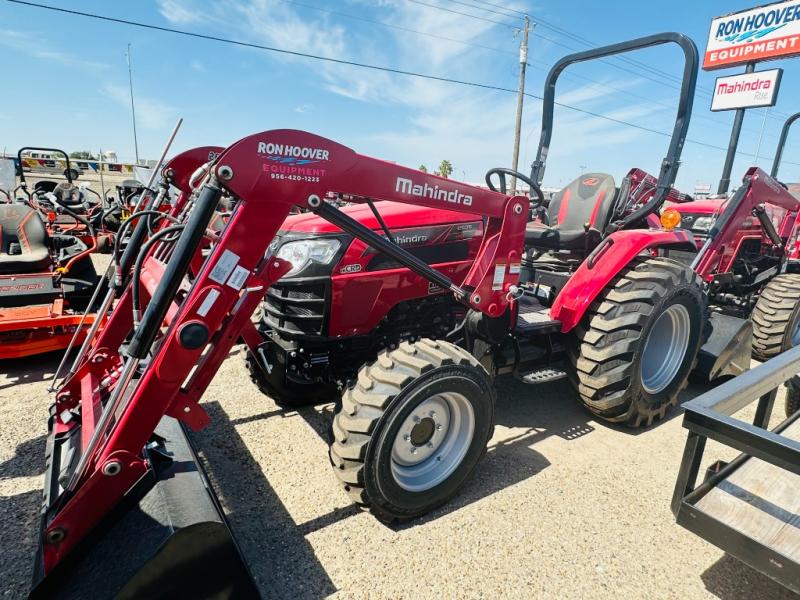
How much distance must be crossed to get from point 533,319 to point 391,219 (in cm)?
128

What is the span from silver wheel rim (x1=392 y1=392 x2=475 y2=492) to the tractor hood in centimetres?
101

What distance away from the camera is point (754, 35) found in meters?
13.5

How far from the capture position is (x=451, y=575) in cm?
212

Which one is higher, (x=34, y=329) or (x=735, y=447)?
(x=735, y=447)

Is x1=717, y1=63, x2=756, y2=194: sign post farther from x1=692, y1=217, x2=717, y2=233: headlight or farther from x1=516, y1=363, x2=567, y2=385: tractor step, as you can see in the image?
x1=516, y1=363, x2=567, y2=385: tractor step

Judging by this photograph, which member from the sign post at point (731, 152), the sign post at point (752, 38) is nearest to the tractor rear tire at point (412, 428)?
the sign post at point (731, 152)

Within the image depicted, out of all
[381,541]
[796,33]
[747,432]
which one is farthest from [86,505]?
[796,33]

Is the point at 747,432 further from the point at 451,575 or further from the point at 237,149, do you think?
the point at 237,149

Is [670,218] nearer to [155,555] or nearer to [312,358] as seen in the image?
[312,358]

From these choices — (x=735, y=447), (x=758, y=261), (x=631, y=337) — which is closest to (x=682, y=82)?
(x=631, y=337)

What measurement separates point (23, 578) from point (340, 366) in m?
1.66

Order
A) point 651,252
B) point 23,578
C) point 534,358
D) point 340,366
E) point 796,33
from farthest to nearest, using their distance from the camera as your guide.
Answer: point 796,33
point 651,252
point 534,358
point 340,366
point 23,578

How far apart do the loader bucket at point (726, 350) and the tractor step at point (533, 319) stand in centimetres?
144

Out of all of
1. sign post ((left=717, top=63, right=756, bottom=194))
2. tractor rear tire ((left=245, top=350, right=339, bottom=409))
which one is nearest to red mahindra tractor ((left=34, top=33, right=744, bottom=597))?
tractor rear tire ((left=245, top=350, right=339, bottom=409))
